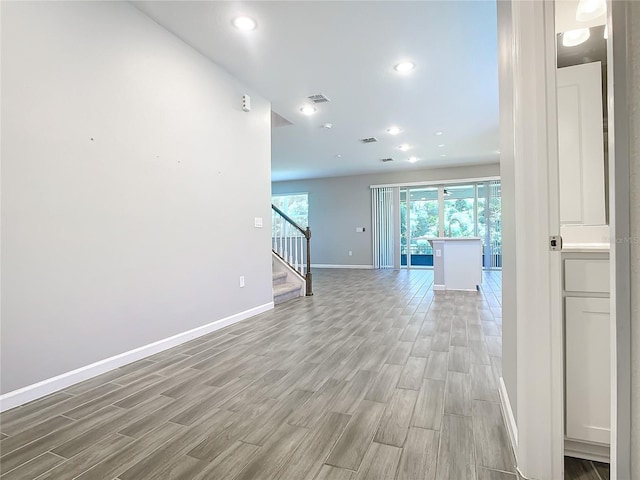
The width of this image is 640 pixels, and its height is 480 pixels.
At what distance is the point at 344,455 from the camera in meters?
1.39

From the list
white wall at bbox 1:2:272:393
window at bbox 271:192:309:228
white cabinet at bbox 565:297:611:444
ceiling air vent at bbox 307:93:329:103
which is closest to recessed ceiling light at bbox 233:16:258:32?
white wall at bbox 1:2:272:393

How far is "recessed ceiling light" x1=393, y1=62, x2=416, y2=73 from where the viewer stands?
137 inches

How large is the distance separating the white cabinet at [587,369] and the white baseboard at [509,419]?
0.61ft

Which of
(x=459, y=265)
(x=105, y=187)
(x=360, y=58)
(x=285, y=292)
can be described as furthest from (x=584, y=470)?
(x=459, y=265)

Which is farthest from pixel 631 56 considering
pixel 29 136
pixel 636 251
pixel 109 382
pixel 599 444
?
pixel 109 382

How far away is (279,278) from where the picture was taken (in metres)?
5.32

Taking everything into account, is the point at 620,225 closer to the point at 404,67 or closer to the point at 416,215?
the point at 404,67

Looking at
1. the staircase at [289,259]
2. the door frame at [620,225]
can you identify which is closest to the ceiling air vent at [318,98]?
the staircase at [289,259]

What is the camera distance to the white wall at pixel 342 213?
9547mm

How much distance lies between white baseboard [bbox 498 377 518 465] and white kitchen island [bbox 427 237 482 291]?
396 centimetres

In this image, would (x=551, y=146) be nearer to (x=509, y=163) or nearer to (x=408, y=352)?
(x=509, y=163)

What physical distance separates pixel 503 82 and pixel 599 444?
5.19 feet

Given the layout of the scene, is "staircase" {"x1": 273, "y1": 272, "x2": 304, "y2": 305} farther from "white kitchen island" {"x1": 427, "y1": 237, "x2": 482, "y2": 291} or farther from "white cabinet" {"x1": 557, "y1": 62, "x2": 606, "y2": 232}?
"white cabinet" {"x1": 557, "y1": 62, "x2": 606, "y2": 232}

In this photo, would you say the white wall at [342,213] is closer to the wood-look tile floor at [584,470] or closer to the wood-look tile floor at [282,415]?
the wood-look tile floor at [282,415]
